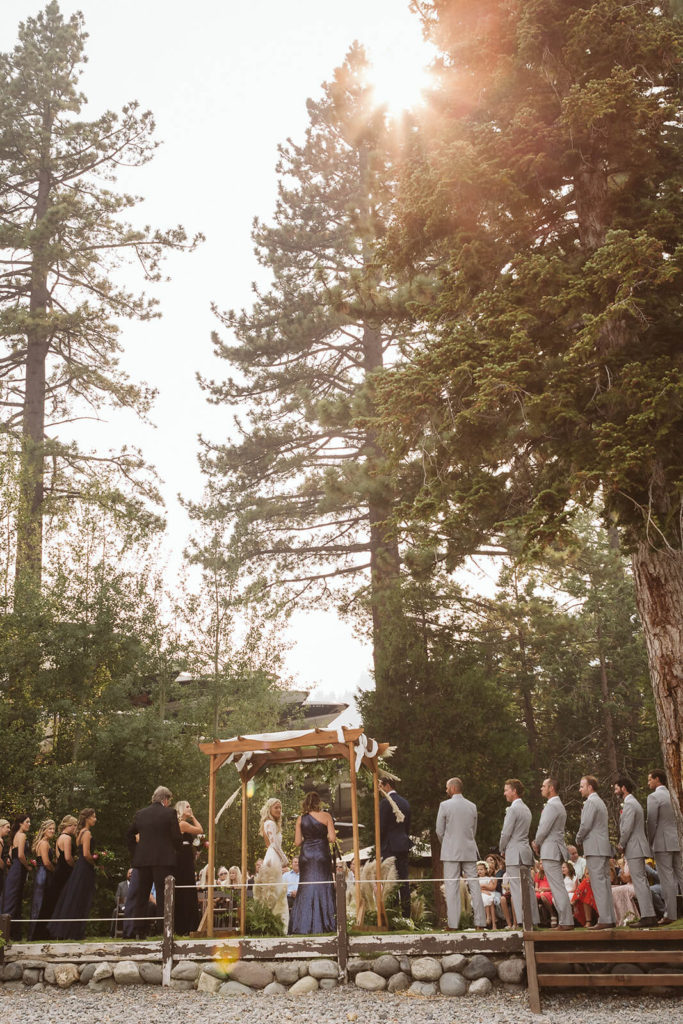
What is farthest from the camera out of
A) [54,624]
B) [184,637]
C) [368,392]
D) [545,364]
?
[184,637]

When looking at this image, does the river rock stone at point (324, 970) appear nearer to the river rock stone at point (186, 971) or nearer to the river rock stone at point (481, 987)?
the river rock stone at point (186, 971)

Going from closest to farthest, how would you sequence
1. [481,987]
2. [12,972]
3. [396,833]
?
[481,987] < [12,972] < [396,833]

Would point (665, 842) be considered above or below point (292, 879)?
above

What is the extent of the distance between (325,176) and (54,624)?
1712cm

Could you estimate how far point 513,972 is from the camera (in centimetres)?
955

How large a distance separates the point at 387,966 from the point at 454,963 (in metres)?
0.74

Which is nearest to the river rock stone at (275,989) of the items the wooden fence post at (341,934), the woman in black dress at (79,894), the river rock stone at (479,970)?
the wooden fence post at (341,934)

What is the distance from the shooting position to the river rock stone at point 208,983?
10.0m

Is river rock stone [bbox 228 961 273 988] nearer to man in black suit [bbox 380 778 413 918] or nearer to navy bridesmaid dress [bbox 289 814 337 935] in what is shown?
navy bridesmaid dress [bbox 289 814 337 935]

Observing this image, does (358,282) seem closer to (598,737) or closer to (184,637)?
(184,637)

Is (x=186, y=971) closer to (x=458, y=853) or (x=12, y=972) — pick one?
(x=12, y=972)

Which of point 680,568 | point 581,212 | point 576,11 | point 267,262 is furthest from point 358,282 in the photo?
point 267,262

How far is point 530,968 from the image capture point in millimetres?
9234

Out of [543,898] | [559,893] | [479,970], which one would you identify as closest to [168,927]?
Answer: [479,970]
